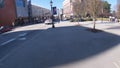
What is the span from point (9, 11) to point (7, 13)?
1.58m

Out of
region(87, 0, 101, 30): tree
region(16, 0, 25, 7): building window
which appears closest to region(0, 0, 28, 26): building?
region(16, 0, 25, 7): building window

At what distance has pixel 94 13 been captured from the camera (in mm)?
33062

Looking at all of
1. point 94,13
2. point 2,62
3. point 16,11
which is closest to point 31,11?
point 16,11

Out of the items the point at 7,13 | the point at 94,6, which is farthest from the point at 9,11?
the point at 94,6

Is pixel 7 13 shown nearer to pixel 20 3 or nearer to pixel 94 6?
pixel 20 3

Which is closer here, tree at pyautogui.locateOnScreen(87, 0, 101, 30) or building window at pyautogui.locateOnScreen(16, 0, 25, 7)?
tree at pyautogui.locateOnScreen(87, 0, 101, 30)

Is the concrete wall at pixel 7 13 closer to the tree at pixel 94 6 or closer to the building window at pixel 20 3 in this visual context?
the building window at pixel 20 3

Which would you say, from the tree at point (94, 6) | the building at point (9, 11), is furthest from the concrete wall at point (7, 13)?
the tree at point (94, 6)

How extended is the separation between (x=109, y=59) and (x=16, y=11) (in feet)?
238

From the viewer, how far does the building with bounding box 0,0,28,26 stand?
71.6 meters

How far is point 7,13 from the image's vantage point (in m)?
75.4

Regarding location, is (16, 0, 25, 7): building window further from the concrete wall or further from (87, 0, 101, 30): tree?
(87, 0, 101, 30): tree

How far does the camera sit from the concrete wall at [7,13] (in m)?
71.6

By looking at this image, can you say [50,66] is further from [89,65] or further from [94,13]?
[94,13]
